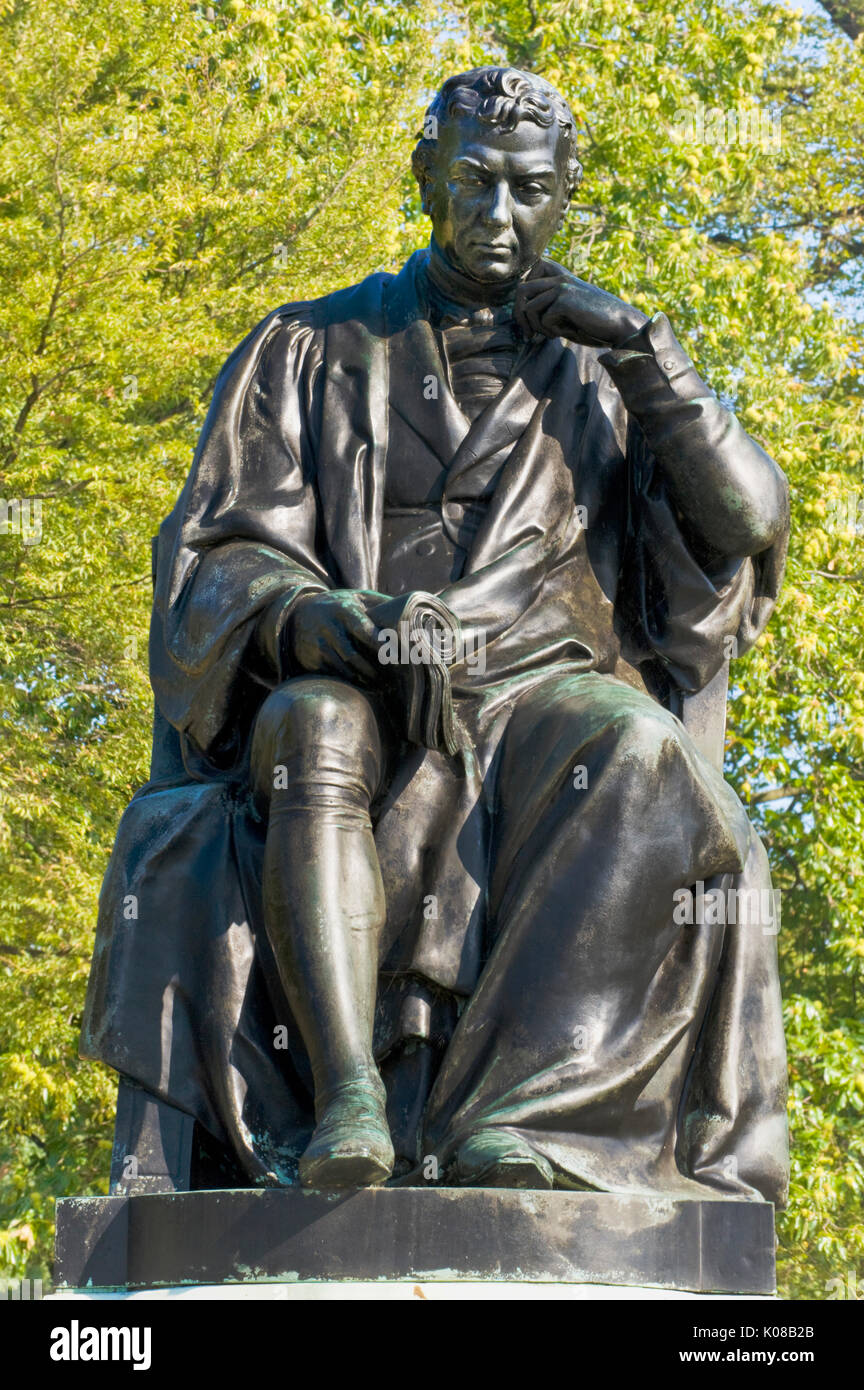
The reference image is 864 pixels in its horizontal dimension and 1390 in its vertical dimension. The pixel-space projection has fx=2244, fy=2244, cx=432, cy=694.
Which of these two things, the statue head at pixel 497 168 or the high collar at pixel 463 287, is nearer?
the statue head at pixel 497 168

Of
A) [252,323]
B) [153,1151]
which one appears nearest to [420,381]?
[153,1151]

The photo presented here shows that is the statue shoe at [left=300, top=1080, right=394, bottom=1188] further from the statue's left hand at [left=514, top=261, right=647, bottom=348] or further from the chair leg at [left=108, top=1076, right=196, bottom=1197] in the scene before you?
the statue's left hand at [left=514, top=261, right=647, bottom=348]

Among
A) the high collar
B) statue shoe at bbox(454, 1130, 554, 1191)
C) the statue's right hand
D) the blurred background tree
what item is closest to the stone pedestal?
statue shoe at bbox(454, 1130, 554, 1191)

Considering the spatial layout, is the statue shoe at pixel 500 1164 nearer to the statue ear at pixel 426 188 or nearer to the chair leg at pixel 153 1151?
the chair leg at pixel 153 1151

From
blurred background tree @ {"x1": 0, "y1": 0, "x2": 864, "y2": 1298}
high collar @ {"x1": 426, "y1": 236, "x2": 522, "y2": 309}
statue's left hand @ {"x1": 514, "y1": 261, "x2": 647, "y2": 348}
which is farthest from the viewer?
blurred background tree @ {"x1": 0, "y1": 0, "x2": 864, "y2": 1298}

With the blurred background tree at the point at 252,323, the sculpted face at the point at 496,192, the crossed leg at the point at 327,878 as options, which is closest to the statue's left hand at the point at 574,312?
the sculpted face at the point at 496,192

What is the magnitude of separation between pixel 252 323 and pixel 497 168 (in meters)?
7.40

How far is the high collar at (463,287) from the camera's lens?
5195 millimetres

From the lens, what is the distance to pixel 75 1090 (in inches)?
433

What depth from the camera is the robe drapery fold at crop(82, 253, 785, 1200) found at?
428 centimetres

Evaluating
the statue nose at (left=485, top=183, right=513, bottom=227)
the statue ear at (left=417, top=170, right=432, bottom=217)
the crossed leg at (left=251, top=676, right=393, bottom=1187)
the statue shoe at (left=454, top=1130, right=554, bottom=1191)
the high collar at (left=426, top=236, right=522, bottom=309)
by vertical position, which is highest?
the statue ear at (left=417, top=170, right=432, bottom=217)

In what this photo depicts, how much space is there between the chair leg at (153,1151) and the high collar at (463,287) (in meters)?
2.01

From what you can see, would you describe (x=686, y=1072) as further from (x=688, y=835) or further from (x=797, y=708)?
(x=797, y=708)

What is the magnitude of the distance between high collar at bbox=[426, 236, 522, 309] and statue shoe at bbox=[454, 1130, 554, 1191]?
82.1 inches
